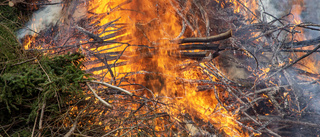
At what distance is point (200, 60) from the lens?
11.8ft

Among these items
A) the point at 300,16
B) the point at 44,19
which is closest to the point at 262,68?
the point at 300,16

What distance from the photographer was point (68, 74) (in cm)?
164

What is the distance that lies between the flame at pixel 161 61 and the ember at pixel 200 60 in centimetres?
2

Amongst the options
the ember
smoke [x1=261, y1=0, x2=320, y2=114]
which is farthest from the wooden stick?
smoke [x1=261, y1=0, x2=320, y2=114]

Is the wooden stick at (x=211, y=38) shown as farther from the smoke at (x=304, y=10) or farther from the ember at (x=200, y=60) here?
the smoke at (x=304, y=10)

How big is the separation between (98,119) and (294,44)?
367 cm

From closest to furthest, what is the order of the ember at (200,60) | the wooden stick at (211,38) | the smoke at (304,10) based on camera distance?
the wooden stick at (211,38)
the ember at (200,60)
the smoke at (304,10)

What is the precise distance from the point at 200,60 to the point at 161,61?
2.11 ft

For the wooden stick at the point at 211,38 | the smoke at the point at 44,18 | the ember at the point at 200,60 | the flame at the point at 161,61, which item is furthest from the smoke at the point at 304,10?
the smoke at the point at 44,18

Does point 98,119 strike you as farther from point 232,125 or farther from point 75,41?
point 75,41

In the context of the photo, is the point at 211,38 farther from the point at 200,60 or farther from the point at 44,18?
the point at 44,18

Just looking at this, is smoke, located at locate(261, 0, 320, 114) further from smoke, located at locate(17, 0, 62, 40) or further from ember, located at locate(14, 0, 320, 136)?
smoke, located at locate(17, 0, 62, 40)

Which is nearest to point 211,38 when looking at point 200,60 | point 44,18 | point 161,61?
point 200,60

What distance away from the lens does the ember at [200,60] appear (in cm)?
346
